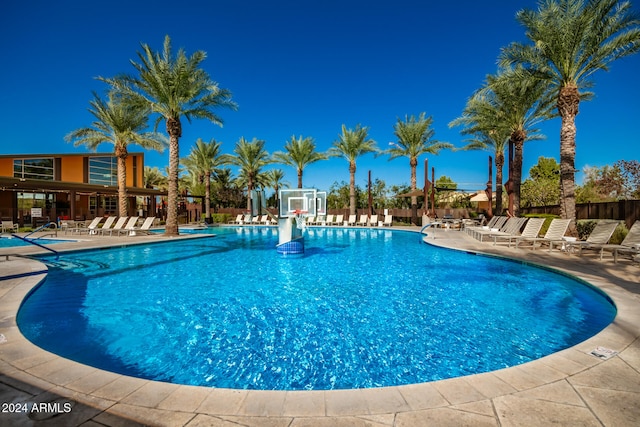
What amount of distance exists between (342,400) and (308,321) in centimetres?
280

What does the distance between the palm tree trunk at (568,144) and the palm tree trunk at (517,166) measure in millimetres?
5266

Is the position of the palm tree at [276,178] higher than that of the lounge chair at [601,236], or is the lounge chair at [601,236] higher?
the palm tree at [276,178]

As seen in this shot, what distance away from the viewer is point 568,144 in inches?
480

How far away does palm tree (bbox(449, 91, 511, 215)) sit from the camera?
60.4ft

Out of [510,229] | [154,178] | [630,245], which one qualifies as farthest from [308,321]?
[154,178]

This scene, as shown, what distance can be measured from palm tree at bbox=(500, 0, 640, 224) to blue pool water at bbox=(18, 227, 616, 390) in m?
6.75

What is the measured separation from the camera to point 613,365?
2.73 m

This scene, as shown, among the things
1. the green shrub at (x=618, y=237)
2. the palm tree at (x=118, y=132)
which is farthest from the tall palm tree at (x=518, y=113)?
the palm tree at (x=118, y=132)

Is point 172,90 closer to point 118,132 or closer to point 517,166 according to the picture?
point 118,132

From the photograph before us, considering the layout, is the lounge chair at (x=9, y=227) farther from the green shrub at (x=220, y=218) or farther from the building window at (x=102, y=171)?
the green shrub at (x=220, y=218)

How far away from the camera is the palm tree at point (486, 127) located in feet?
60.4

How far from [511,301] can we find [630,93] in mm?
36288

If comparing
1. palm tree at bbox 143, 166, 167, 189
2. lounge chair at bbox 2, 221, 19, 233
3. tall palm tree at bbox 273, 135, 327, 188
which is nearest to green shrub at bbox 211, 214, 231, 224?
tall palm tree at bbox 273, 135, 327, 188

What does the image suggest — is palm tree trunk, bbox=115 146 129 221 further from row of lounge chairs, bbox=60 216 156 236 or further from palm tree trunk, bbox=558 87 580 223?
palm tree trunk, bbox=558 87 580 223
